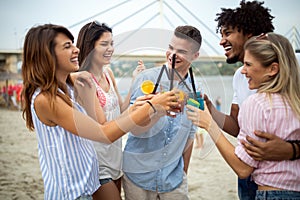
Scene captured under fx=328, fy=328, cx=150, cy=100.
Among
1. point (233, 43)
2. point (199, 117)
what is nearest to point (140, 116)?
point (199, 117)

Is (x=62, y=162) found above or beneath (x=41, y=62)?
beneath

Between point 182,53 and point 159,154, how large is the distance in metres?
0.50

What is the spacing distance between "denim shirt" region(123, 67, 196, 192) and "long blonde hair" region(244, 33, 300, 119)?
0.43 metres

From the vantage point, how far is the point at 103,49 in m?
1.47

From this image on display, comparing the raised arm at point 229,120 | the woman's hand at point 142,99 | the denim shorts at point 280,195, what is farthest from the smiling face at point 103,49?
the denim shorts at point 280,195

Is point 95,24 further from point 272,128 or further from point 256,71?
point 272,128

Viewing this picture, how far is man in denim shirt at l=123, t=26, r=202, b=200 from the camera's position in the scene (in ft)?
4.98

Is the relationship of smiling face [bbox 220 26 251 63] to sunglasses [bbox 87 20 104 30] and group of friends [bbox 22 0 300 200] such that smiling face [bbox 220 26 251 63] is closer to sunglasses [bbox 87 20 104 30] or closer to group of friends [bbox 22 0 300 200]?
group of friends [bbox 22 0 300 200]

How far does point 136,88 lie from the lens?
1.46 m

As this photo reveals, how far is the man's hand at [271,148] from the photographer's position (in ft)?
3.95

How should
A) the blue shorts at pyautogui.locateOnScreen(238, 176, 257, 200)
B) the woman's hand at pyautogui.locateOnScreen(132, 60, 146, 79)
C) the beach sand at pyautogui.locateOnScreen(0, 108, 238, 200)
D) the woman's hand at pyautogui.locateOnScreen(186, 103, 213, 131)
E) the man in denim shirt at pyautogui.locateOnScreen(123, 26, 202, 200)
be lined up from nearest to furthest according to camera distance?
the woman's hand at pyautogui.locateOnScreen(186, 103, 213, 131) → the woman's hand at pyautogui.locateOnScreen(132, 60, 146, 79) → the man in denim shirt at pyautogui.locateOnScreen(123, 26, 202, 200) → the blue shorts at pyautogui.locateOnScreen(238, 176, 257, 200) → the beach sand at pyautogui.locateOnScreen(0, 108, 238, 200)

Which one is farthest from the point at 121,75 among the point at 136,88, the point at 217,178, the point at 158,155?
the point at 217,178

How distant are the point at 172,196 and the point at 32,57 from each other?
37.3 inches

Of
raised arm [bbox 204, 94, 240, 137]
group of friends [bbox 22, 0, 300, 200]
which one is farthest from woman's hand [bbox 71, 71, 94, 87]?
raised arm [bbox 204, 94, 240, 137]
